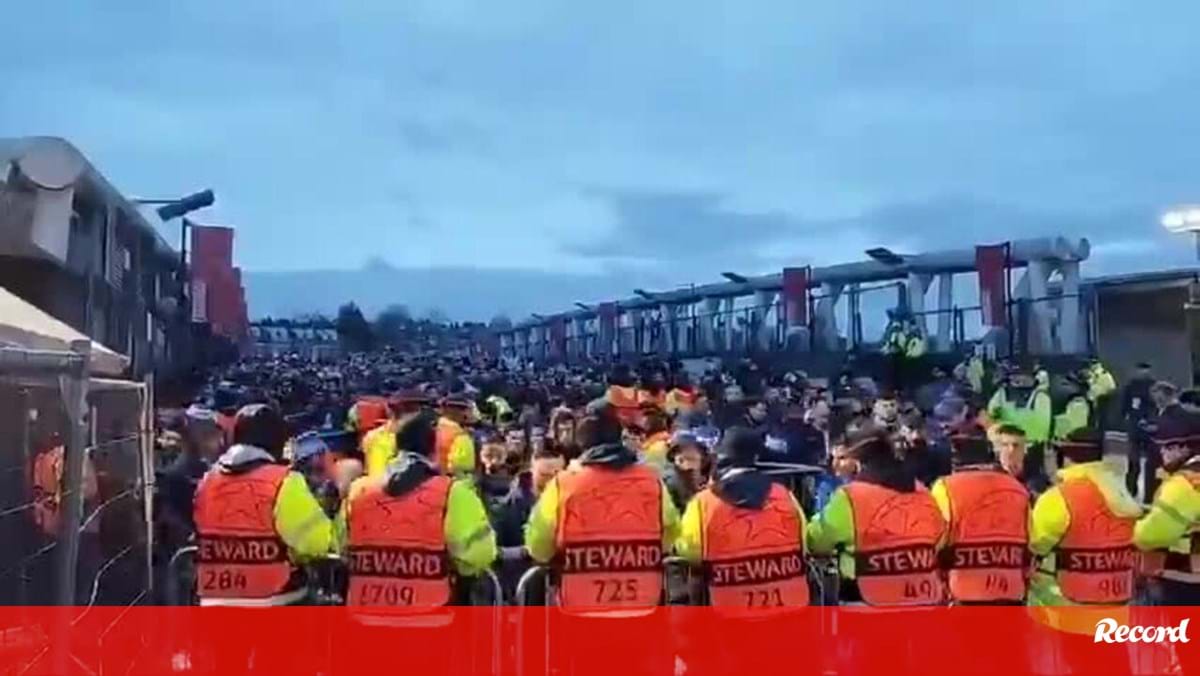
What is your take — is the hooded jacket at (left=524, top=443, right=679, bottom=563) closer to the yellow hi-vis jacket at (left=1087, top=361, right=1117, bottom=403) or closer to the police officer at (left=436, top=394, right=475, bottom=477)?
the police officer at (left=436, top=394, right=475, bottom=477)

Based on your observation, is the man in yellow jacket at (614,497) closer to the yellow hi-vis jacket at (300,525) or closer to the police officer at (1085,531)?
the yellow hi-vis jacket at (300,525)

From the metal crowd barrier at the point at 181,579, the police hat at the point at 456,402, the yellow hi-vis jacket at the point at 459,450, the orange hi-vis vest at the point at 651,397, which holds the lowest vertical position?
the metal crowd barrier at the point at 181,579

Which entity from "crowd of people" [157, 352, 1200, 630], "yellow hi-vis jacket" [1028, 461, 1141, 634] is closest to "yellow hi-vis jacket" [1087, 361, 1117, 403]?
"crowd of people" [157, 352, 1200, 630]

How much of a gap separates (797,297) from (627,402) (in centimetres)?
1214

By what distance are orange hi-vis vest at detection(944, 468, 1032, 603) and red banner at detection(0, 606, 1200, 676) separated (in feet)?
0.46

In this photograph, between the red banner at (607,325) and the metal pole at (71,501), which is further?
the red banner at (607,325)

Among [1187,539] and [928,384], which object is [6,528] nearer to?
[1187,539]

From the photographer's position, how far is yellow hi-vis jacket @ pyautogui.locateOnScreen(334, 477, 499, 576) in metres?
6.68

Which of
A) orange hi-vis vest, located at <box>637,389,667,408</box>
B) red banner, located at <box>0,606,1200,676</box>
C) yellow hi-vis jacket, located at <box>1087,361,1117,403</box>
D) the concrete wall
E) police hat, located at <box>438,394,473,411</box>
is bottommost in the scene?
red banner, located at <box>0,606,1200,676</box>

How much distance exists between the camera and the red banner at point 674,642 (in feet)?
22.5

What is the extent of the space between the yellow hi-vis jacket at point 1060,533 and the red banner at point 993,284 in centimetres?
1506

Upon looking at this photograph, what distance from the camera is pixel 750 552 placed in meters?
6.60

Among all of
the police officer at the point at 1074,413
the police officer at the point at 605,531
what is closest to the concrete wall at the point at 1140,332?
the police officer at the point at 1074,413

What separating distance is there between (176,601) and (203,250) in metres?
18.1
